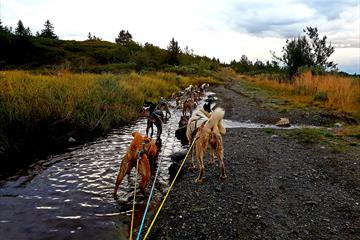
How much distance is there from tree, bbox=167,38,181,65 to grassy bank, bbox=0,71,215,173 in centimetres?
2905

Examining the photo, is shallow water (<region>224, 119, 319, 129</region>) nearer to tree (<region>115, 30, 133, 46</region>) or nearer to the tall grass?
the tall grass

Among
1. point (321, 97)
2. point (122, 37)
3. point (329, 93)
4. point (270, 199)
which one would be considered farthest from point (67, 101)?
point (122, 37)

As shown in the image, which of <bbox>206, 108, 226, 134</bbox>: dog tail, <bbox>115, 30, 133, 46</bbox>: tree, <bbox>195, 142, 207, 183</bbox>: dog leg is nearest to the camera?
<bbox>206, 108, 226, 134</bbox>: dog tail

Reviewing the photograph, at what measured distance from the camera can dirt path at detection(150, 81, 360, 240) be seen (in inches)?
166

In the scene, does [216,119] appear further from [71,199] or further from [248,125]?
[248,125]

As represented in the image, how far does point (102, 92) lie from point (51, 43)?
3676 centimetres

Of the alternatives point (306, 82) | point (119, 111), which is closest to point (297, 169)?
point (119, 111)

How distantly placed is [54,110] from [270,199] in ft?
20.5

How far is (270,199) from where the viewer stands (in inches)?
202

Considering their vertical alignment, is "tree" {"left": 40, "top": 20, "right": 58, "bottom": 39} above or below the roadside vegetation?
above

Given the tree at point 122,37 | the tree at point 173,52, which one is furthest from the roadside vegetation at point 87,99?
the tree at point 122,37

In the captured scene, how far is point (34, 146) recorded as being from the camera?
801 centimetres

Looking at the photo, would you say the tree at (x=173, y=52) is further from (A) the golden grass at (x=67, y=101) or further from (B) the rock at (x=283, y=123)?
(B) the rock at (x=283, y=123)

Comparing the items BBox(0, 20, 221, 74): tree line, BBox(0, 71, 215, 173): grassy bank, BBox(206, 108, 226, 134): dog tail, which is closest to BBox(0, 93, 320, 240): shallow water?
BBox(0, 71, 215, 173): grassy bank
